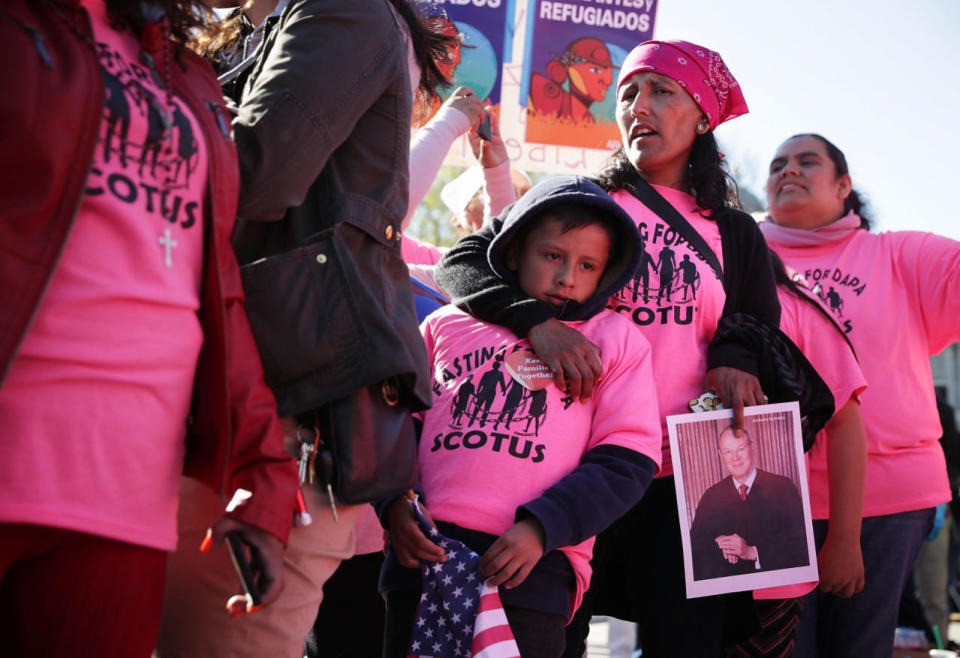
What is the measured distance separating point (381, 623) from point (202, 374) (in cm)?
169

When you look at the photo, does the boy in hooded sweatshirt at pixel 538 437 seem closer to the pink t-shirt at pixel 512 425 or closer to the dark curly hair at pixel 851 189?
the pink t-shirt at pixel 512 425

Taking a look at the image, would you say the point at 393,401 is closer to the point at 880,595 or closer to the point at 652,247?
the point at 652,247

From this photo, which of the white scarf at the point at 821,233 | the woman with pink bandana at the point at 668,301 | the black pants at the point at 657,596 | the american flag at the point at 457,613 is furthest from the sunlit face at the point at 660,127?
the american flag at the point at 457,613

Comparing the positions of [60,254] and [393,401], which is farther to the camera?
[393,401]

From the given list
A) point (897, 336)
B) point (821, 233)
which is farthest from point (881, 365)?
point (821, 233)

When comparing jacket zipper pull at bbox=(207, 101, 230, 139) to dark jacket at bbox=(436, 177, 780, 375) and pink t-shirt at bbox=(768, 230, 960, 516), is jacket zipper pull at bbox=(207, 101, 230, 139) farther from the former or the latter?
pink t-shirt at bbox=(768, 230, 960, 516)

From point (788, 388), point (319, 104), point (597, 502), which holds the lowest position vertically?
point (597, 502)

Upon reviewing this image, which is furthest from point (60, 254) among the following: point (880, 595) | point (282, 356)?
point (880, 595)

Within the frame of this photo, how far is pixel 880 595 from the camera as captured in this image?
3.47m

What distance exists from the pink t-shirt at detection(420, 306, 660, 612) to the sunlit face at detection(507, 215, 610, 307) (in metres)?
0.12

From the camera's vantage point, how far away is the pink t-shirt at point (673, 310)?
2.70m

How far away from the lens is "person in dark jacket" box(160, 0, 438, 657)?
169 centimetres

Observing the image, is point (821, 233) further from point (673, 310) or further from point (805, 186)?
point (673, 310)

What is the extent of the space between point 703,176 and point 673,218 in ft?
0.73
